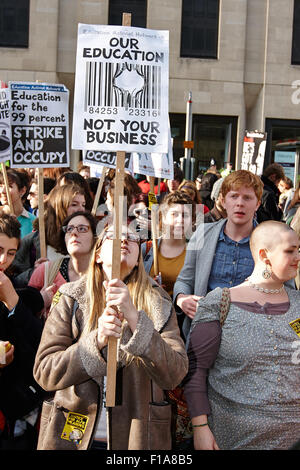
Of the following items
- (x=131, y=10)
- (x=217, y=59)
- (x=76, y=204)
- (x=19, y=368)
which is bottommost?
(x=19, y=368)

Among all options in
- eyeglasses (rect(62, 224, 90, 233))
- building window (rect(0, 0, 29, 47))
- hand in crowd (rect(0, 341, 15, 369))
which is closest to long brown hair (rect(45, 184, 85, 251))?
eyeglasses (rect(62, 224, 90, 233))

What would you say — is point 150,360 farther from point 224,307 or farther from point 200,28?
point 200,28

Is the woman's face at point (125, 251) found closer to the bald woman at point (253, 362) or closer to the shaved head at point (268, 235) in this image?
the bald woman at point (253, 362)

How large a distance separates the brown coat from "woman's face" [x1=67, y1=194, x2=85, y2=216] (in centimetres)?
Answer: 220

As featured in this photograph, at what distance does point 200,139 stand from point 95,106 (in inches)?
735

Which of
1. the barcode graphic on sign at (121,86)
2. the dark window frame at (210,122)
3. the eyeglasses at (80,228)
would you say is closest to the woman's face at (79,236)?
the eyeglasses at (80,228)

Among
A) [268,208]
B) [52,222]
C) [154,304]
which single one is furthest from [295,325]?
[268,208]

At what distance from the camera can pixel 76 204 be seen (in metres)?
5.21

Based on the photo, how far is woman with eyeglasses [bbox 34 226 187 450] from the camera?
8.97 feet

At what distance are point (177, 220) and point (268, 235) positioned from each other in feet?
5.87

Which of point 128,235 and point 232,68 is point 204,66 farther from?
point 128,235

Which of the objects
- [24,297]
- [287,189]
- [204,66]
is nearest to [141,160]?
[24,297]

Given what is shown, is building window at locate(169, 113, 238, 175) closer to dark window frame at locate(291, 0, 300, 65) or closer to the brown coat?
dark window frame at locate(291, 0, 300, 65)

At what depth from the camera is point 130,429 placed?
2885 millimetres
